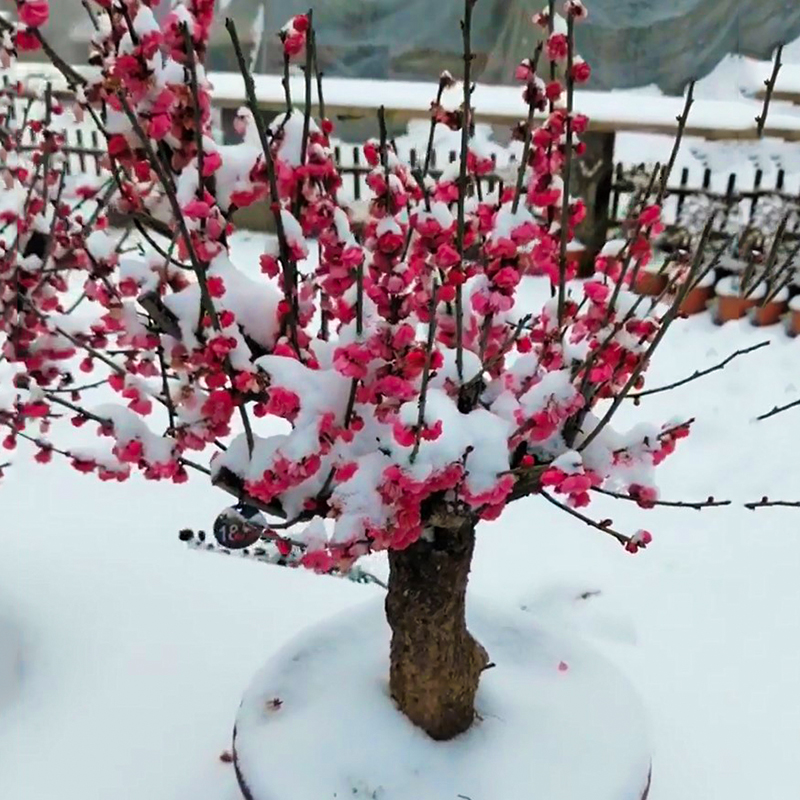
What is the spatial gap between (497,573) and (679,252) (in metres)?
1.97

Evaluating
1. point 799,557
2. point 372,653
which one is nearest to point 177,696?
point 372,653

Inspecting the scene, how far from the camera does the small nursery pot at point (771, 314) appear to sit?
17.5ft

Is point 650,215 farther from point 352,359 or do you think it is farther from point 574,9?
point 352,359

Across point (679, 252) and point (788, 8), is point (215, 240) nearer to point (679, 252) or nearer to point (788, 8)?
point (679, 252)

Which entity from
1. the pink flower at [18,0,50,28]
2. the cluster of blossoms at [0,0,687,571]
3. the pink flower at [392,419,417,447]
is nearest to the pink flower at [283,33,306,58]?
the cluster of blossoms at [0,0,687,571]

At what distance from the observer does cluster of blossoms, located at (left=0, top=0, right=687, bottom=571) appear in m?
1.39

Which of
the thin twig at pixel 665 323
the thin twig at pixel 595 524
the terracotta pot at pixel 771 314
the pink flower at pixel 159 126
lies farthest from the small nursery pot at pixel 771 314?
the pink flower at pixel 159 126

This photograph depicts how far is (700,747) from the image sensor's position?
2.52 meters

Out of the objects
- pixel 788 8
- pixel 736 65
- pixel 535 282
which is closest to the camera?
pixel 535 282

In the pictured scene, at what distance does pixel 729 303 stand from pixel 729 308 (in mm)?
36

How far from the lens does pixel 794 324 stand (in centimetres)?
525

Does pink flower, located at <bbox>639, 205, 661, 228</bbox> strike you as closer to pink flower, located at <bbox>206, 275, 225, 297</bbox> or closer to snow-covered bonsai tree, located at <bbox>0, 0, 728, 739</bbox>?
snow-covered bonsai tree, located at <bbox>0, 0, 728, 739</bbox>

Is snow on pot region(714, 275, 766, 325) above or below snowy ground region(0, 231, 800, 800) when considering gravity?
above

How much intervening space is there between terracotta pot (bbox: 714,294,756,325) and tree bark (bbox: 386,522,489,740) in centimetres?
395
